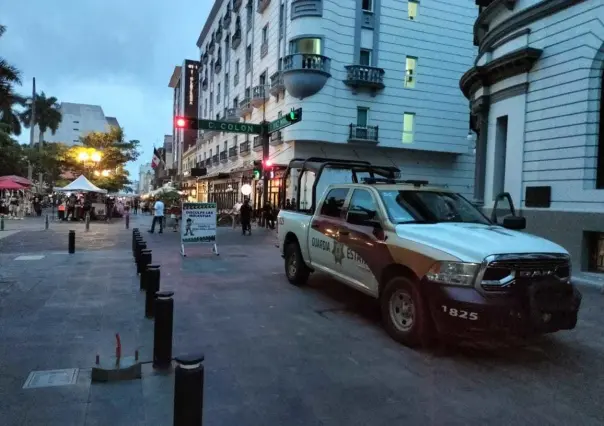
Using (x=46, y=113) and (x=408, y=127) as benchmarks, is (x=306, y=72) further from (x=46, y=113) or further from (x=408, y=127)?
(x=46, y=113)

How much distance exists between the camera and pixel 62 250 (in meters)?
14.1

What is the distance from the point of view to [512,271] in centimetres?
499

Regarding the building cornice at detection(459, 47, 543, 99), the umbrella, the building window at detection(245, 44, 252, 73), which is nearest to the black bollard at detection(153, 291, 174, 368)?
the building cornice at detection(459, 47, 543, 99)

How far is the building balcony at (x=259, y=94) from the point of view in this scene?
30134 mm

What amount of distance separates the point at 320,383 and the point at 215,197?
42.5 m

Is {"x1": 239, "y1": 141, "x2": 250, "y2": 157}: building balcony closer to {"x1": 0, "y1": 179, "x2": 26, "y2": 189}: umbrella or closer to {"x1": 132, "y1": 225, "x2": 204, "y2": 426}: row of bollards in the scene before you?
{"x1": 0, "y1": 179, "x2": 26, "y2": 189}: umbrella

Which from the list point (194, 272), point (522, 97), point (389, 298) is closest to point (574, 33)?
point (522, 97)

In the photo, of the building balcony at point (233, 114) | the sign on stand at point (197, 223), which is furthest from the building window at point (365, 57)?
the sign on stand at point (197, 223)

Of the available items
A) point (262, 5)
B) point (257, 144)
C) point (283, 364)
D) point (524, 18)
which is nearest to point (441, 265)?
point (283, 364)

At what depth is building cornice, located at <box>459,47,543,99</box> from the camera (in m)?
Answer: 12.7

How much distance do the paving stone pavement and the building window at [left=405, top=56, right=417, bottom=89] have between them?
22106 millimetres

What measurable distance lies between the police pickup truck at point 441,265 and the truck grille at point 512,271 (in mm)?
10

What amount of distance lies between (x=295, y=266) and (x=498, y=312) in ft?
15.9

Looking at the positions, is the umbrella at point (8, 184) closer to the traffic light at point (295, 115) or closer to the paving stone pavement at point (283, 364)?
the traffic light at point (295, 115)
